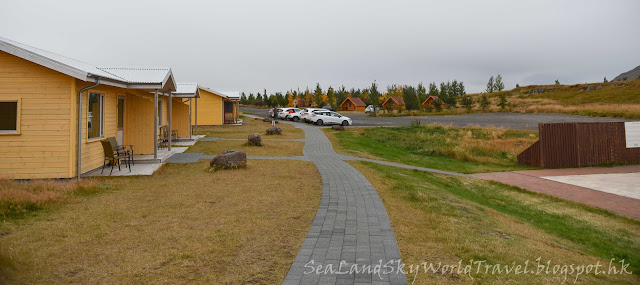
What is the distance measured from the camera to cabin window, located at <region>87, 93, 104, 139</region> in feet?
35.9

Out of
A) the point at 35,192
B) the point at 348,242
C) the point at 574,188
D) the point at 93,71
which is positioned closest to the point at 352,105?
the point at 574,188

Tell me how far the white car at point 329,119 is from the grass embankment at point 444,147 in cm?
567

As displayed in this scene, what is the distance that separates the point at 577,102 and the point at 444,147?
5803cm

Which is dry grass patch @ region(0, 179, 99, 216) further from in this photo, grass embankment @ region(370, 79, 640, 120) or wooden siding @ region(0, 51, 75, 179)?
grass embankment @ region(370, 79, 640, 120)

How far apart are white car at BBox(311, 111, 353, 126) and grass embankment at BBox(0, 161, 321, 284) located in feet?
86.7

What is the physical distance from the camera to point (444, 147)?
22203mm

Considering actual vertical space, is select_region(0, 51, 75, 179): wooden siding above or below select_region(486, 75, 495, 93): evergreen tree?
below

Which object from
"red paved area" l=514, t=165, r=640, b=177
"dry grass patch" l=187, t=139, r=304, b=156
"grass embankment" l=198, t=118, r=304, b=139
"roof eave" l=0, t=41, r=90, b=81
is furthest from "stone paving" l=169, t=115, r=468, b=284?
"grass embankment" l=198, t=118, r=304, b=139

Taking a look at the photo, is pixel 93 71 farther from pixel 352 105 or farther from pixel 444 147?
pixel 352 105

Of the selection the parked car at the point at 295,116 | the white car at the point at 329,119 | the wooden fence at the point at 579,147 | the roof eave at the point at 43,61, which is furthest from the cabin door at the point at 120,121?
the parked car at the point at 295,116

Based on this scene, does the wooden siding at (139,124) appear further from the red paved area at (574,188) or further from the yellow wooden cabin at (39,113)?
the red paved area at (574,188)

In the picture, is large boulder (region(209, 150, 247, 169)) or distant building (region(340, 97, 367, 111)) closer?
large boulder (region(209, 150, 247, 169))

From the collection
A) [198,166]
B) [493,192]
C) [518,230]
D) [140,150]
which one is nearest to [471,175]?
[493,192]

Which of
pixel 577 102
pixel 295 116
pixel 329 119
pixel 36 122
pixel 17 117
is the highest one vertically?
pixel 577 102
